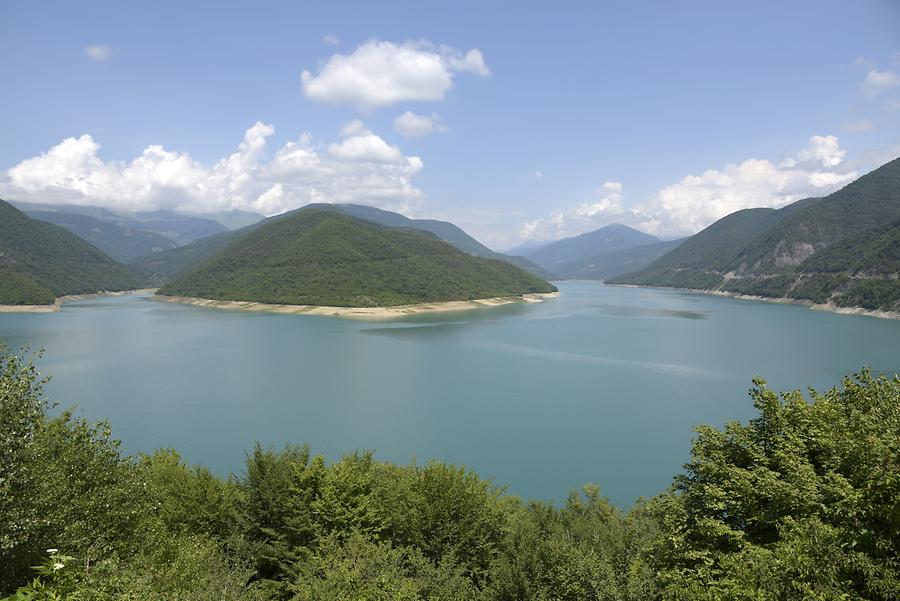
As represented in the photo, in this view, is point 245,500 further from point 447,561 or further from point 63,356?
point 63,356

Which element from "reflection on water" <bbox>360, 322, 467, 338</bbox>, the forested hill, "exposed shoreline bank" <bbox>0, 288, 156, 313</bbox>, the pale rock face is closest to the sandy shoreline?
"reflection on water" <bbox>360, 322, 467, 338</bbox>

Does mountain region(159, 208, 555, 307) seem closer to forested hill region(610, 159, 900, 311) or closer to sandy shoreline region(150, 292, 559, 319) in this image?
sandy shoreline region(150, 292, 559, 319)

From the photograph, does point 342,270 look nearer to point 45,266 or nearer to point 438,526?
point 45,266

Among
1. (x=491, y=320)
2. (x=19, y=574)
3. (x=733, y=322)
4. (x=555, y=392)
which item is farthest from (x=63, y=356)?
(x=733, y=322)

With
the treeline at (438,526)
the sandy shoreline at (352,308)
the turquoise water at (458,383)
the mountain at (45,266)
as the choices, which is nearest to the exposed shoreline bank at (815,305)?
the turquoise water at (458,383)

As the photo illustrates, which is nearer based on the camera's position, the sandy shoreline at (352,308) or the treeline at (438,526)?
the treeline at (438,526)

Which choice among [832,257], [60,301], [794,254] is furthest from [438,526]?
[794,254]

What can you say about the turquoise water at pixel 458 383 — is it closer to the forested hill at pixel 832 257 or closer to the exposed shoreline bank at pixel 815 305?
the exposed shoreline bank at pixel 815 305
